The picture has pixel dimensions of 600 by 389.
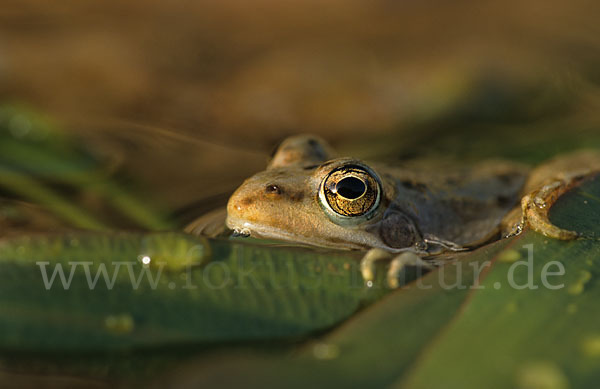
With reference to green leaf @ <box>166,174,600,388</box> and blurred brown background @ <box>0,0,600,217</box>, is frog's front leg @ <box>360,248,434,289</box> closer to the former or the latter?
green leaf @ <box>166,174,600,388</box>

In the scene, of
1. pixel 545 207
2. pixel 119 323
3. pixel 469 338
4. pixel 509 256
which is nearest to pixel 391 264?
pixel 509 256

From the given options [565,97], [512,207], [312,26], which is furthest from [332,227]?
[312,26]

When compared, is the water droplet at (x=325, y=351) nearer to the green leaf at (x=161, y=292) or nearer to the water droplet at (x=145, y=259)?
the green leaf at (x=161, y=292)

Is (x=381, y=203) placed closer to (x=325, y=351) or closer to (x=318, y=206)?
(x=318, y=206)

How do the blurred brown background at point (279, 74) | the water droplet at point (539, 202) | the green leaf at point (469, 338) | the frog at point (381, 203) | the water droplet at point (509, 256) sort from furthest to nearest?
the blurred brown background at point (279, 74)
the frog at point (381, 203)
the water droplet at point (539, 202)
the water droplet at point (509, 256)
the green leaf at point (469, 338)

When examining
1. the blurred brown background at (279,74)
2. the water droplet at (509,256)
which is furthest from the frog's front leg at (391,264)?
the blurred brown background at (279,74)

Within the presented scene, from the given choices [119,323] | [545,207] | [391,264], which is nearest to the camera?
[119,323]

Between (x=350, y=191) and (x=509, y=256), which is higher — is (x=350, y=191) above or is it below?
above
